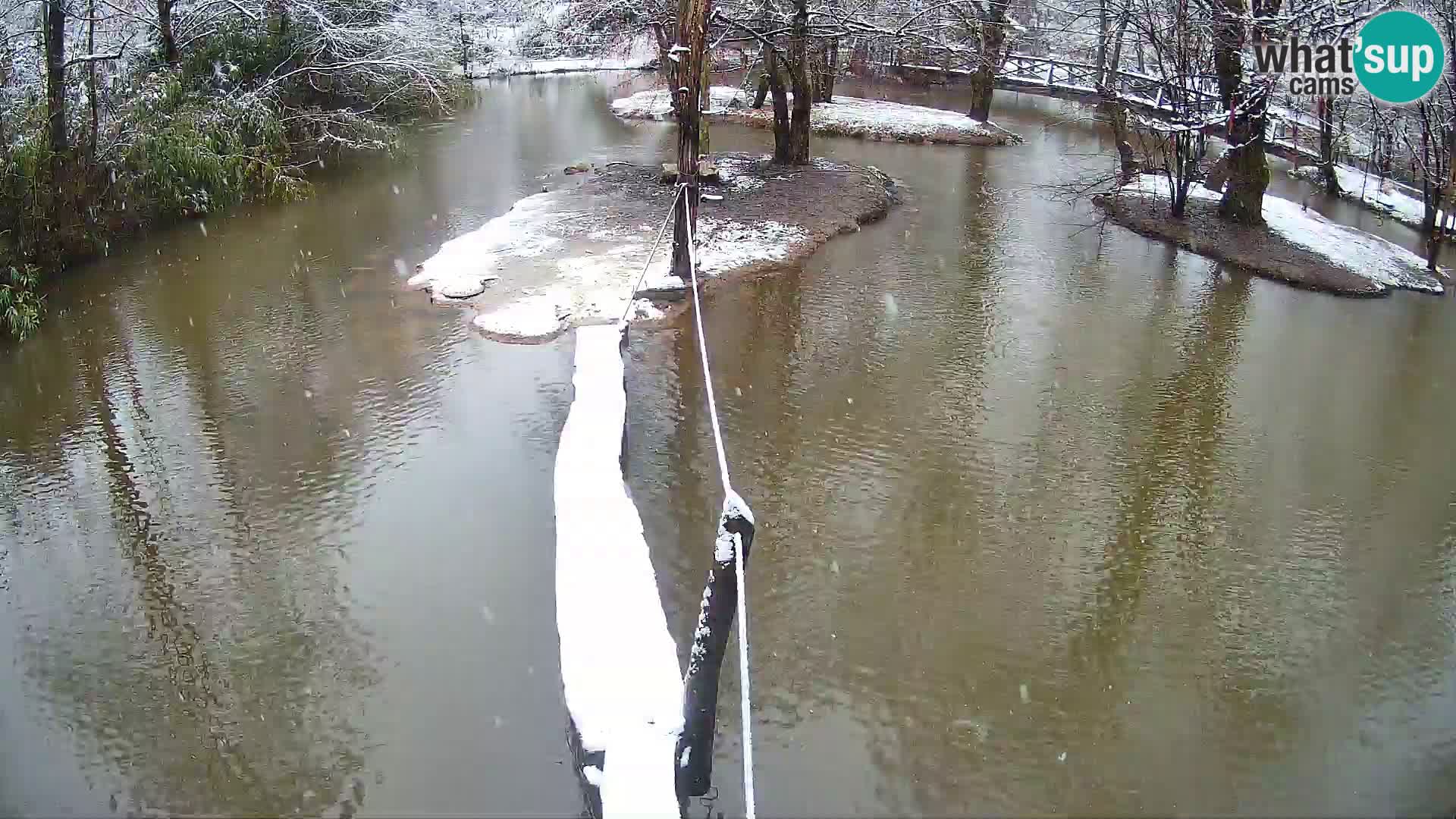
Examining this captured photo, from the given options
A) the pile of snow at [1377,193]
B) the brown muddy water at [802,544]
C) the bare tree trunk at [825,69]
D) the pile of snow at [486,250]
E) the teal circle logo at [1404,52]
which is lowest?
the brown muddy water at [802,544]

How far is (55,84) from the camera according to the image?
10148mm

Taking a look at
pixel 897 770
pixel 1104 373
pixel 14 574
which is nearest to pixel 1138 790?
pixel 897 770

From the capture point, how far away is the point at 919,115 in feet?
68.5

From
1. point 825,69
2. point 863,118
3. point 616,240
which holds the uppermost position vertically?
point 825,69

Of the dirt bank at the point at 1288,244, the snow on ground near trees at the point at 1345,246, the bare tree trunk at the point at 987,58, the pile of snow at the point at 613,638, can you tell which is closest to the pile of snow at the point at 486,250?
the pile of snow at the point at 613,638

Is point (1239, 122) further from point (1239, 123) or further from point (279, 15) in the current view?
point (279, 15)

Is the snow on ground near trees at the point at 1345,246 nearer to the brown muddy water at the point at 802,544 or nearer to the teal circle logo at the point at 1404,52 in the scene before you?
the brown muddy water at the point at 802,544

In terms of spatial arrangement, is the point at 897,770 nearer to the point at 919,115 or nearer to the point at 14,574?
the point at 14,574

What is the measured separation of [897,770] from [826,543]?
1.78 metres

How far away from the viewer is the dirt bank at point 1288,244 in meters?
10.7

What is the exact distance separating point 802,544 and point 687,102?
18.3 feet

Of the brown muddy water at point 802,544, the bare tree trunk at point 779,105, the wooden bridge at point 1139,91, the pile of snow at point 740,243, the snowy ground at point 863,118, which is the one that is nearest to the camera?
the brown muddy water at point 802,544

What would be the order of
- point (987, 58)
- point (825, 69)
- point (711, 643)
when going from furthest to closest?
point (825, 69) < point (987, 58) < point (711, 643)

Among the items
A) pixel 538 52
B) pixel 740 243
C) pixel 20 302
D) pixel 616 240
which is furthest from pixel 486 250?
pixel 538 52
